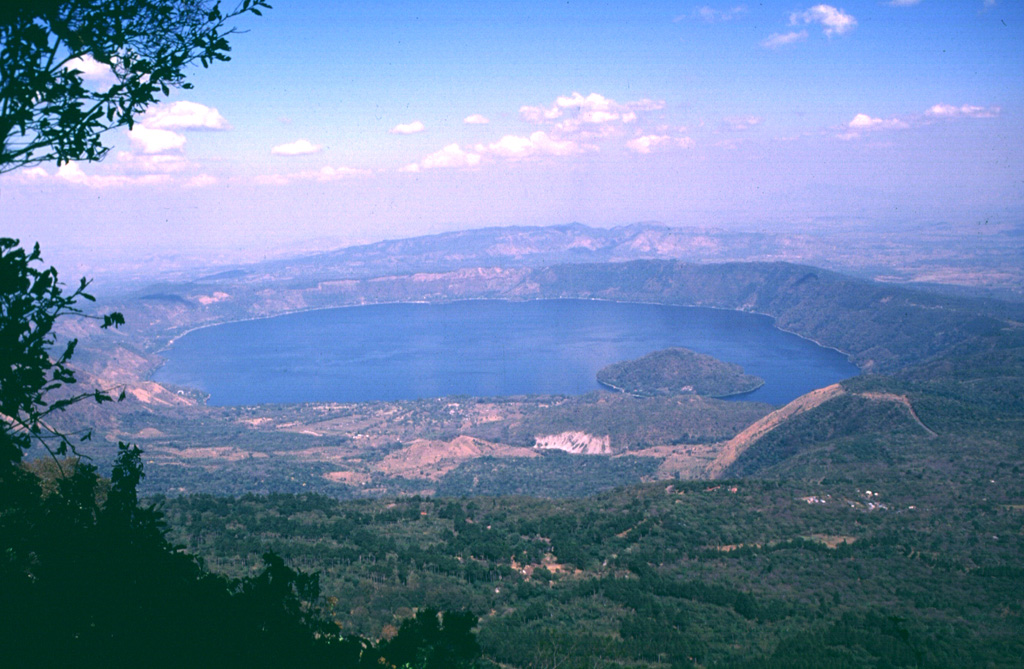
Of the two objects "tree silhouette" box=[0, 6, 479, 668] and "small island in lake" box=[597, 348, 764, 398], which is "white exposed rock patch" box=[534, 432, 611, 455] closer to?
"small island in lake" box=[597, 348, 764, 398]

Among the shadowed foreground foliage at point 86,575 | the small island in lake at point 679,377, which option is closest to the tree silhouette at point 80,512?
the shadowed foreground foliage at point 86,575

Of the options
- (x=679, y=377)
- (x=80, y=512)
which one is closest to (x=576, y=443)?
(x=679, y=377)

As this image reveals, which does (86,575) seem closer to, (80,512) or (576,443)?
(80,512)

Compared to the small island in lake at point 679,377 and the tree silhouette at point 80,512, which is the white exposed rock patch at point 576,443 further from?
the tree silhouette at point 80,512

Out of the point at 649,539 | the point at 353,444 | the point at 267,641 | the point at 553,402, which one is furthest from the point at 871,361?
the point at 267,641

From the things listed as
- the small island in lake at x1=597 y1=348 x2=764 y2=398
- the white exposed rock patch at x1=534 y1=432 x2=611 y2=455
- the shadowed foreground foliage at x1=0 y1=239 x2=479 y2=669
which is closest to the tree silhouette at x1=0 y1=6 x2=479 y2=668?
the shadowed foreground foliage at x1=0 y1=239 x2=479 y2=669

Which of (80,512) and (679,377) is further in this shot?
(679,377)

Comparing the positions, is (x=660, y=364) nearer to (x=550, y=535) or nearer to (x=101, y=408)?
(x=101, y=408)
